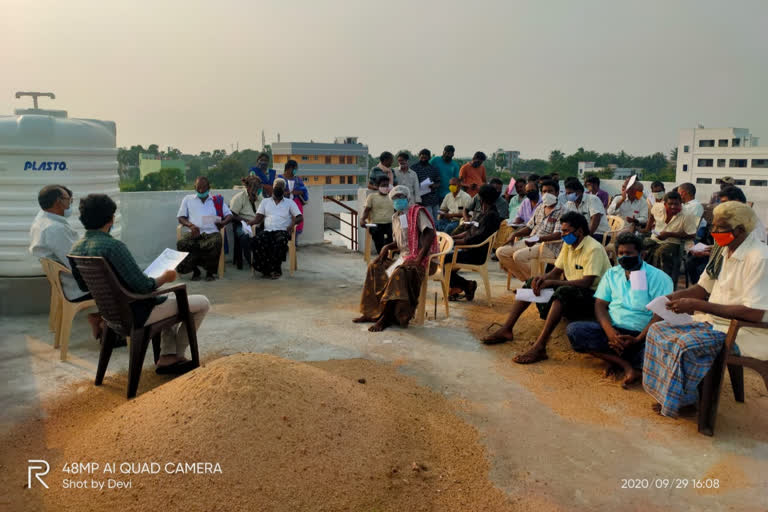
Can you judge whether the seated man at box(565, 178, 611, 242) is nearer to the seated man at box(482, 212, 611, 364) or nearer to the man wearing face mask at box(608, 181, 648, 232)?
the man wearing face mask at box(608, 181, 648, 232)

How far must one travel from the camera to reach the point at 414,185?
10.1 m

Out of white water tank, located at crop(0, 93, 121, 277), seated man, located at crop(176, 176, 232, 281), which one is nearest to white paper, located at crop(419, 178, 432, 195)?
seated man, located at crop(176, 176, 232, 281)

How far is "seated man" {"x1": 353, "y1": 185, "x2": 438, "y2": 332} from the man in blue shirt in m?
4.68

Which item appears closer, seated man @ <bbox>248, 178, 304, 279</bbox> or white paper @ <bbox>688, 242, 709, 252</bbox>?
white paper @ <bbox>688, 242, 709, 252</bbox>

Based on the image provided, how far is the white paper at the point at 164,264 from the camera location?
472 cm

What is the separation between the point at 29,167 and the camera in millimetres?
6711

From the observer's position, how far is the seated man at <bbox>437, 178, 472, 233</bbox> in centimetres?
987

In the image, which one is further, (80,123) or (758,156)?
(758,156)

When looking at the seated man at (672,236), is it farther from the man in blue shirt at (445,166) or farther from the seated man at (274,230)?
the seated man at (274,230)

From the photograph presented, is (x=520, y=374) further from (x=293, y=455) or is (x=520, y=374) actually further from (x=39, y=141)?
(x=39, y=141)

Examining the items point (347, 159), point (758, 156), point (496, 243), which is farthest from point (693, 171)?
point (496, 243)

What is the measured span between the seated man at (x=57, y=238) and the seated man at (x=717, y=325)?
473 centimetres

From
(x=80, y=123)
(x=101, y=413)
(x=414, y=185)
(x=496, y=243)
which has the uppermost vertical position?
(x=80, y=123)

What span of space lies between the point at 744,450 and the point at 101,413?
432cm
